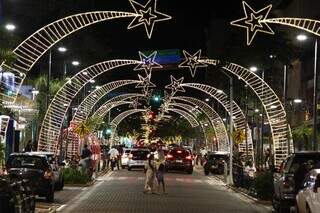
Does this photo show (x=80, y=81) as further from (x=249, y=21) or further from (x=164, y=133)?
(x=164, y=133)

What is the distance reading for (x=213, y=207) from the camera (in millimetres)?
25906

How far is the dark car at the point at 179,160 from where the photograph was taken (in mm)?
56281

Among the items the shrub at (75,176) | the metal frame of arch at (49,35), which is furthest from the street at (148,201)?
the metal frame of arch at (49,35)

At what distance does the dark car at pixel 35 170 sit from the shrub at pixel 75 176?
10056 mm

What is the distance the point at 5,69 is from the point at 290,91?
170 ft

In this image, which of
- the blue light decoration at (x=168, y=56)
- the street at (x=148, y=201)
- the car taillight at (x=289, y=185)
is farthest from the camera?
the blue light decoration at (x=168, y=56)

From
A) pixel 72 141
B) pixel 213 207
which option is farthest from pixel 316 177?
pixel 72 141

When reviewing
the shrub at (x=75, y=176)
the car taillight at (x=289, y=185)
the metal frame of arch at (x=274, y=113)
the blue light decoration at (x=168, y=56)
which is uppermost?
the blue light decoration at (x=168, y=56)

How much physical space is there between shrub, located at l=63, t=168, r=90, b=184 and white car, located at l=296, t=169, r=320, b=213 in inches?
753

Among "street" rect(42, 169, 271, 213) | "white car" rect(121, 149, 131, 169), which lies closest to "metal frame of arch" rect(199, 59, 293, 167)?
"street" rect(42, 169, 271, 213)

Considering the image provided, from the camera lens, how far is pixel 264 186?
1151 inches

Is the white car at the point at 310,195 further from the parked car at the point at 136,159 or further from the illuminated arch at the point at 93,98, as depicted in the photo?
the parked car at the point at 136,159

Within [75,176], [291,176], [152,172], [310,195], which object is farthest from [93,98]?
[310,195]

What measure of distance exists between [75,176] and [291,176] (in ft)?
54.8
